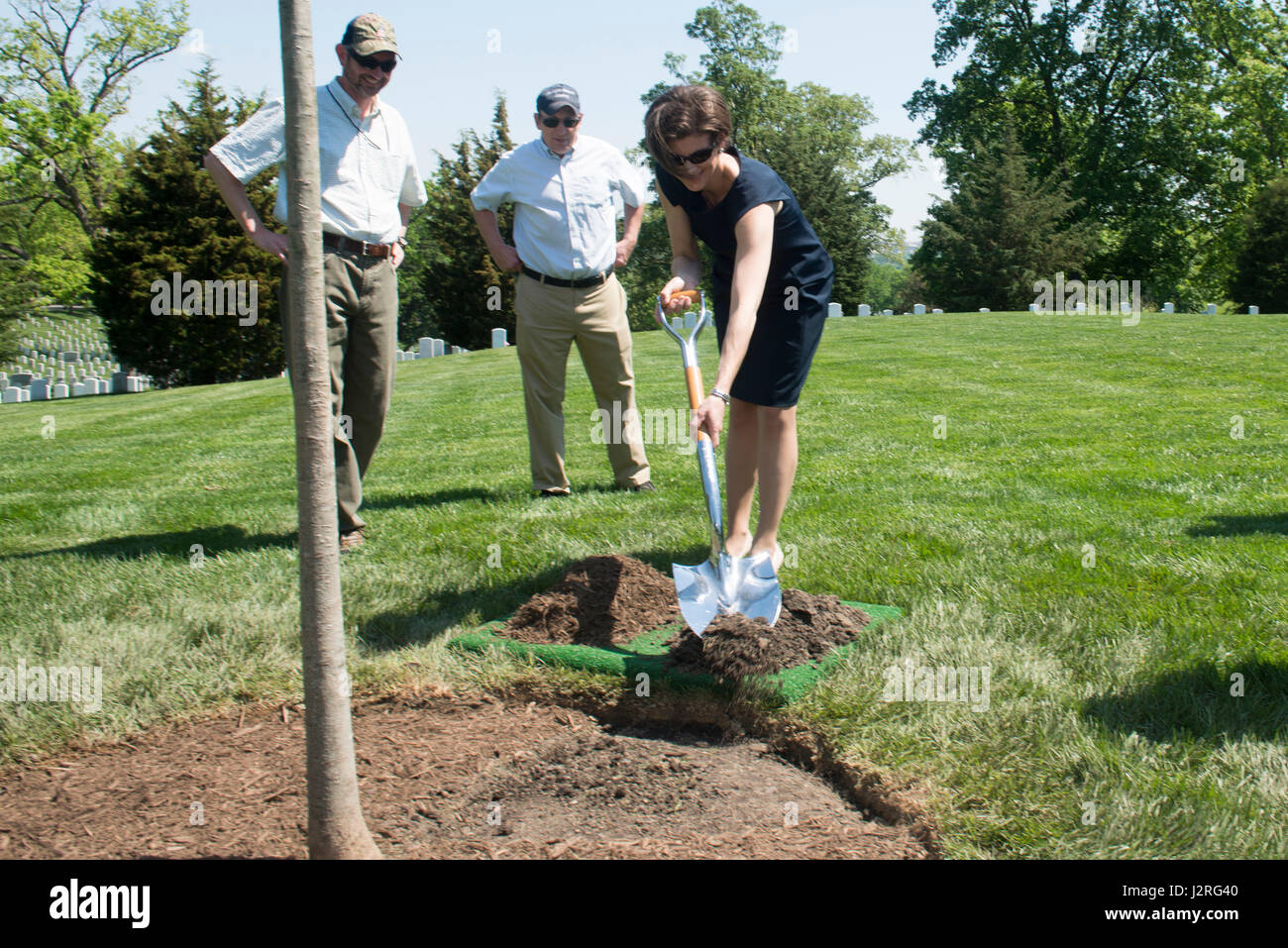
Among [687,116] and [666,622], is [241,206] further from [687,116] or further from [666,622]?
[666,622]

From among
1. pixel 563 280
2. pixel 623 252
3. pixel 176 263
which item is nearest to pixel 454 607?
pixel 563 280

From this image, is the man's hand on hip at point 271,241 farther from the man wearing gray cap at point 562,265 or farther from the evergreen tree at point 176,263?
the evergreen tree at point 176,263

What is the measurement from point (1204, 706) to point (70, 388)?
27859mm

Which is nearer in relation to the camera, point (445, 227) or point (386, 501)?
point (386, 501)

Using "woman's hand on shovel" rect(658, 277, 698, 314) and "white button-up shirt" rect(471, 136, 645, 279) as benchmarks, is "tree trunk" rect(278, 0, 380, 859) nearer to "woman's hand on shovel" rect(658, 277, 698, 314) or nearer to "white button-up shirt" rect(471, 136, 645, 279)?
"woman's hand on shovel" rect(658, 277, 698, 314)

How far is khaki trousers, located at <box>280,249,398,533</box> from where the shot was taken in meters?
4.70

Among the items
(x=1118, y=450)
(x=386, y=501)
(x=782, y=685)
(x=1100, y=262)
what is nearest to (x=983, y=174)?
(x=1100, y=262)

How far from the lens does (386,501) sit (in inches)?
241

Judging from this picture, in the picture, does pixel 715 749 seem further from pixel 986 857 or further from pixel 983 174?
pixel 983 174

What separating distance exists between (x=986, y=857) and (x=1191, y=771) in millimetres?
665

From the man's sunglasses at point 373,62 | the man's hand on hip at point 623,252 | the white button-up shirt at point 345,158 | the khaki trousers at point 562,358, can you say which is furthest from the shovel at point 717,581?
the man's hand on hip at point 623,252

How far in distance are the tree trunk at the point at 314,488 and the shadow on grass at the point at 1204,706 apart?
6.62 ft

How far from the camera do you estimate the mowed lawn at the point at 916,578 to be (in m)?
2.54

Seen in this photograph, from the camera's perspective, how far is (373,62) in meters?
4.50
